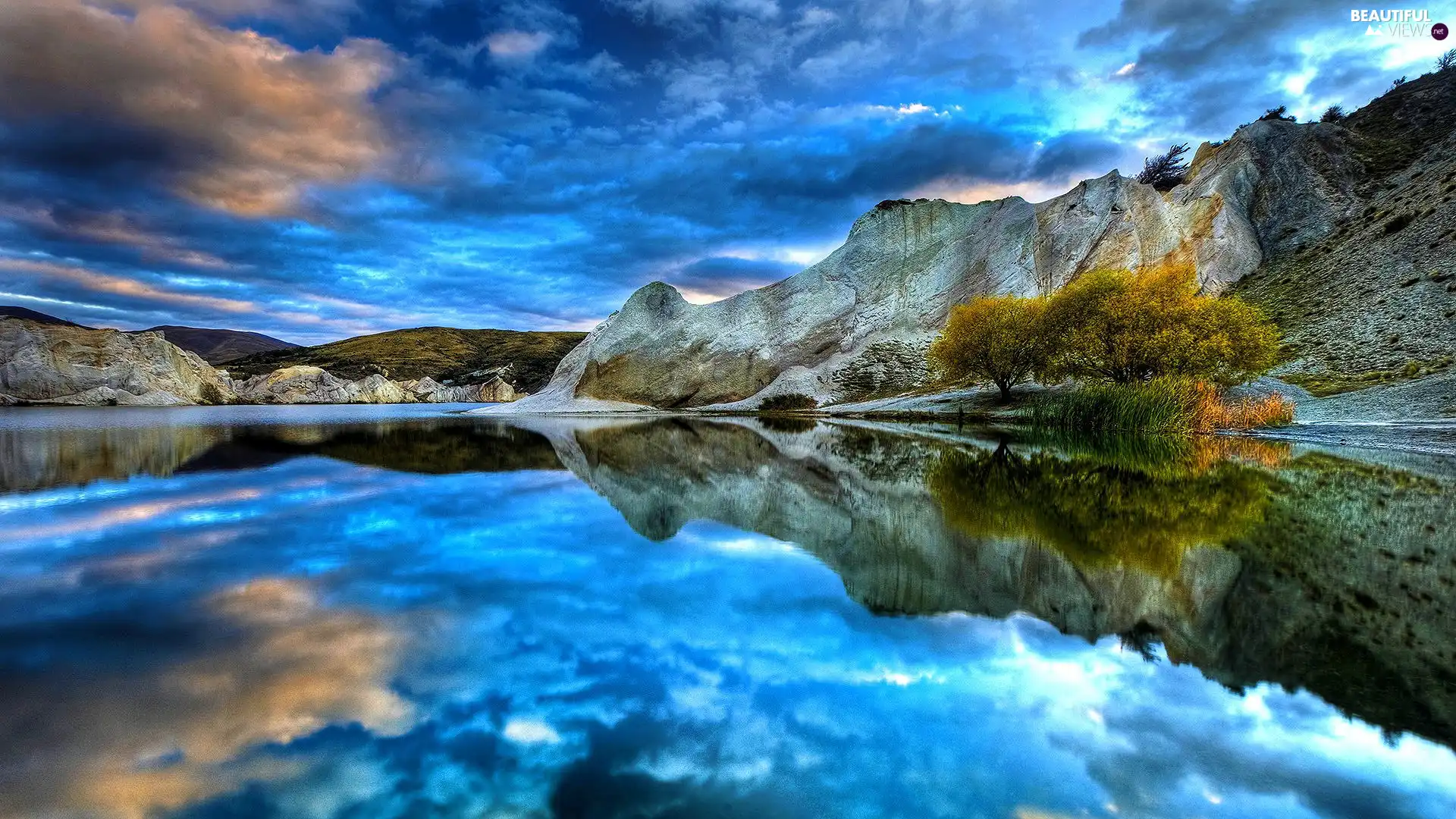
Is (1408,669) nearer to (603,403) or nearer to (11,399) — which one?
(603,403)

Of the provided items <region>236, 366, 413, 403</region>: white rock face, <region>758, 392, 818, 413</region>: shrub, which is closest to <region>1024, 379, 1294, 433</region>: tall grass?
<region>758, 392, 818, 413</region>: shrub

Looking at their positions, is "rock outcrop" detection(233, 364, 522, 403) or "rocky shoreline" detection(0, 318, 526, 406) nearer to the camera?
"rocky shoreline" detection(0, 318, 526, 406)

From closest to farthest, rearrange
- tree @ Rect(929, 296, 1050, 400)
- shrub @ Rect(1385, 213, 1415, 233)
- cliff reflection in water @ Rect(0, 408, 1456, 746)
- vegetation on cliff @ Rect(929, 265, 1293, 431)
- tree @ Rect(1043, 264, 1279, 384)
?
cliff reflection in water @ Rect(0, 408, 1456, 746) < vegetation on cliff @ Rect(929, 265, 1293, 431) < tree @ Rect(1043, 264, 1279, 384) < tree @ Rect(929, 296, 1050, 400) < shrub @ Rect(1385, 213, 1415, 233)

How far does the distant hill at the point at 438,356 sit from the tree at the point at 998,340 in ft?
282

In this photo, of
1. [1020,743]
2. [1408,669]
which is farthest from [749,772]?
[1408,669]

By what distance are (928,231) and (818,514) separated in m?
42.9

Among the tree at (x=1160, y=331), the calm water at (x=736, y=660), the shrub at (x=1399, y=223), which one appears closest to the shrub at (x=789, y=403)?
the tree at (x=1160, y=331)

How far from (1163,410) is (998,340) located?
10.5 m

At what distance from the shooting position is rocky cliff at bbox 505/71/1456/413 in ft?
130

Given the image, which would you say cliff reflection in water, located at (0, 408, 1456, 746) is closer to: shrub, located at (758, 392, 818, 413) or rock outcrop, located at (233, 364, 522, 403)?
shrub, located at (758, 392, 818, 413)

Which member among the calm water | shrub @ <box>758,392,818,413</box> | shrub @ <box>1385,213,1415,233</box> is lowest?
the calm water

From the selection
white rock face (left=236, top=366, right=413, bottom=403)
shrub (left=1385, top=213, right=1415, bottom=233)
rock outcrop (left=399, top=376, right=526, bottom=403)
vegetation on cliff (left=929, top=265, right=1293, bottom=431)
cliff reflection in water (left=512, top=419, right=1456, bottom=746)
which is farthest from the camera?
rock outcrop (left=399, top=376, right=526, bottom=403)

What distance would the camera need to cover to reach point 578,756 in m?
2.67

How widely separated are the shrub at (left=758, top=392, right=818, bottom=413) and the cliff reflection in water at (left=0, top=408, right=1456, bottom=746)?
2541 cm
